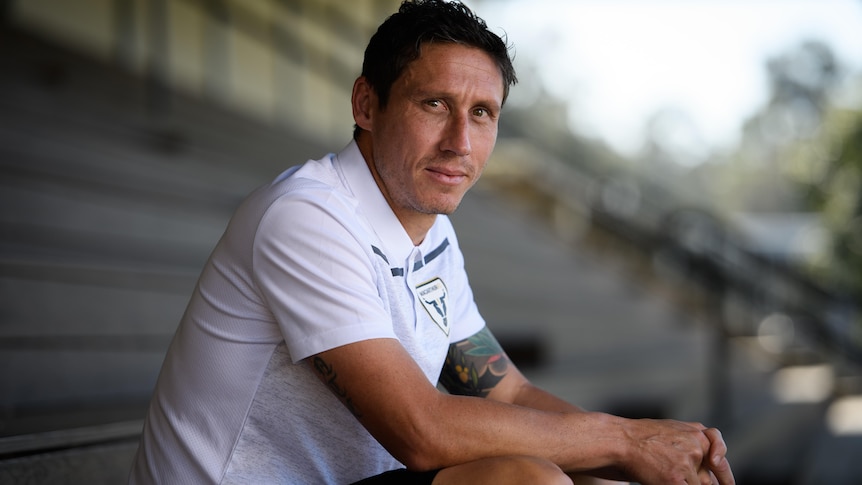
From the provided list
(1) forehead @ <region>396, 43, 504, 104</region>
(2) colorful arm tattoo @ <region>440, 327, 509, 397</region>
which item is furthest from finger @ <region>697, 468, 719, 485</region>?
(1) forehead @ <region>396, 43, 504, 104</region>

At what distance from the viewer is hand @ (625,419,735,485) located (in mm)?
1516

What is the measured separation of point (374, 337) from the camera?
1.36 meters

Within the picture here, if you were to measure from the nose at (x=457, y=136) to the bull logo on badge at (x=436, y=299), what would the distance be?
10.0 inches

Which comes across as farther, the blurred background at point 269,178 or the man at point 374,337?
the blurred background at point 269,178

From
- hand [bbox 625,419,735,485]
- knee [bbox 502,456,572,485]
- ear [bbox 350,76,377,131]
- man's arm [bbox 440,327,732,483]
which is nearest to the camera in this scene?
knee [bbox 502,456,572,485]

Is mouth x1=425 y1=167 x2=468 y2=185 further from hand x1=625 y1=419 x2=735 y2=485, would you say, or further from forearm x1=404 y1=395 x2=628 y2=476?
hand x1=625 y1=419 x2=735 y2=485

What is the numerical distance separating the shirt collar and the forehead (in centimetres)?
18

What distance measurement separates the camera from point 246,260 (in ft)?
4.76

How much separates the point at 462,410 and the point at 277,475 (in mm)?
330

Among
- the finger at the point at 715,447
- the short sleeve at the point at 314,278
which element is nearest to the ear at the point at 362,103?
the short sleeve at the point at 314,278

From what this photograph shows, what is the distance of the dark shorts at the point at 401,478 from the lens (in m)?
1.41

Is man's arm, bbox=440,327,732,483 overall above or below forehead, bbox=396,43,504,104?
below

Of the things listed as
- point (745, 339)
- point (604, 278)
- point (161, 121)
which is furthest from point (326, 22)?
point (745, 339)

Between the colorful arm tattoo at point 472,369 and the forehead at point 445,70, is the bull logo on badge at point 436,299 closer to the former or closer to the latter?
the colorful arm tattoo at point 472,369
